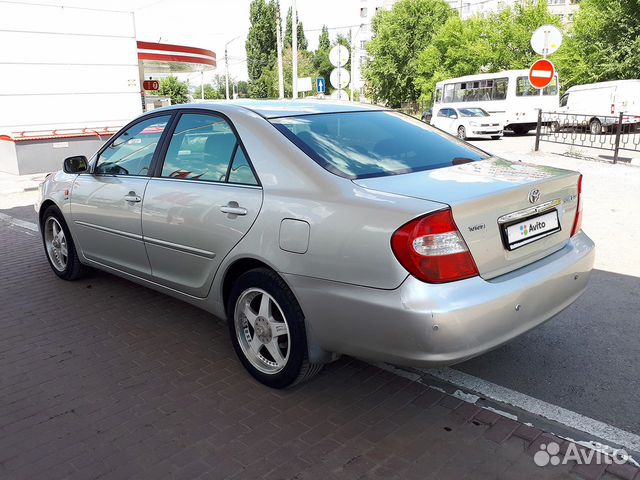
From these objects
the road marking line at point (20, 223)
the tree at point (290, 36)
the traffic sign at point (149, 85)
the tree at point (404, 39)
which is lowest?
the road marking line at point (20, 223)

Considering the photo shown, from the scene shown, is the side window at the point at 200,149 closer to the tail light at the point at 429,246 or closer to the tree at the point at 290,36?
the tail light at the point at 429,246

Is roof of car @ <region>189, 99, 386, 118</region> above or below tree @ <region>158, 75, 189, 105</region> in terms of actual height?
below

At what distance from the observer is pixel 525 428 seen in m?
2.85

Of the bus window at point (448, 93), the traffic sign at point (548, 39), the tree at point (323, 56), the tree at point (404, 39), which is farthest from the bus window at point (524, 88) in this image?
the tree at point (323, 56)

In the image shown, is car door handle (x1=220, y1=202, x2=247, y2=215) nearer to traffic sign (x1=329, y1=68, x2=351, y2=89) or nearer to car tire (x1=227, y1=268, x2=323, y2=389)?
car tire (x1=227, y1=268, x2=323, y2=389)

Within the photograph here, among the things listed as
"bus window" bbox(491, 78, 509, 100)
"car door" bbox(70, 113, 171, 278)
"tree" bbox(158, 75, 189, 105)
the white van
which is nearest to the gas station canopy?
"bus window" bbox(491, 78, 509, 100)

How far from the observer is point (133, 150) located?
14.4 ft

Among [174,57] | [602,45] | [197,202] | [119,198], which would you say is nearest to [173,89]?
[174,57]

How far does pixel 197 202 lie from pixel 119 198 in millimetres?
1030

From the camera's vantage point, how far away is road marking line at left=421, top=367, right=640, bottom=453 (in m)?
2.77

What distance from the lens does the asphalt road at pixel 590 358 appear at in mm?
3119

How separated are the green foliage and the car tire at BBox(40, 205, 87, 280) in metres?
34.1

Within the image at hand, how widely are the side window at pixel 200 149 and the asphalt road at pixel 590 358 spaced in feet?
6.46

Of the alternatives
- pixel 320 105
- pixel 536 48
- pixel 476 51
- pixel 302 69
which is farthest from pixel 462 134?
pixel 302 69
